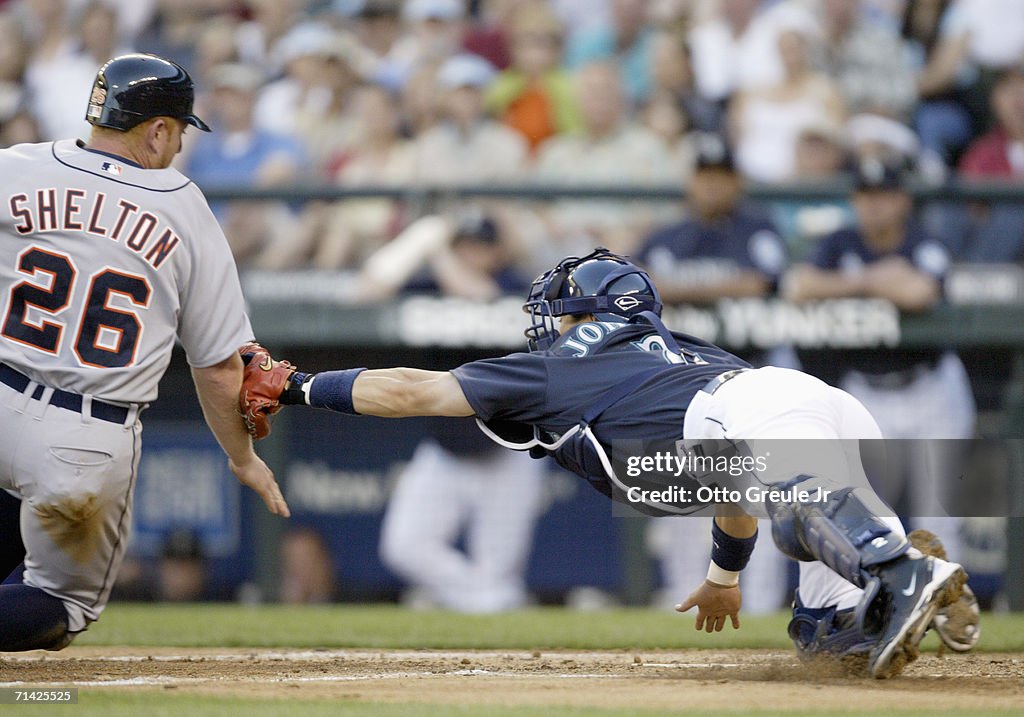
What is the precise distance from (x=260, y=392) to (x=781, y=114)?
5.65 m

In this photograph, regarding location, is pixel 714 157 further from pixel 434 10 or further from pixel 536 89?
pixel 434 10

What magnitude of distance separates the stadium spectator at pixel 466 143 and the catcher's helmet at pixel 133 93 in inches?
182

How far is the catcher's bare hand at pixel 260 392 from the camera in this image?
14.2ft

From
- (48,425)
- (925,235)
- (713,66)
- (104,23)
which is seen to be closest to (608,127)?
(713,66)

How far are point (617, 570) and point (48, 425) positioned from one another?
457cm

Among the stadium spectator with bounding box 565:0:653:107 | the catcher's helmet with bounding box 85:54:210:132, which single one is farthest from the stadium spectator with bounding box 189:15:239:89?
the catcher's helmet with bounding box 85:54:210:132

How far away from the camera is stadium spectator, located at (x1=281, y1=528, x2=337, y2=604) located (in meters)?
8.13

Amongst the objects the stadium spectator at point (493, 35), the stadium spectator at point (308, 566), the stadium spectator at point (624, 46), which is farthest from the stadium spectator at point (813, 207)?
the stadium spectator at point (308, 566)

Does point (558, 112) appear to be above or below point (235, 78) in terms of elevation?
below

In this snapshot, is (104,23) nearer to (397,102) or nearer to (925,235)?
(397,102)

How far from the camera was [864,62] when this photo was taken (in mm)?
9375

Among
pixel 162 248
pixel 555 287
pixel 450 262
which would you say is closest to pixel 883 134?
pixel 450 262

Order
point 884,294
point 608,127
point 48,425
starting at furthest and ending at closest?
point 608,127 → point 884,294 → point 48,425

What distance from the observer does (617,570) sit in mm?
7922
